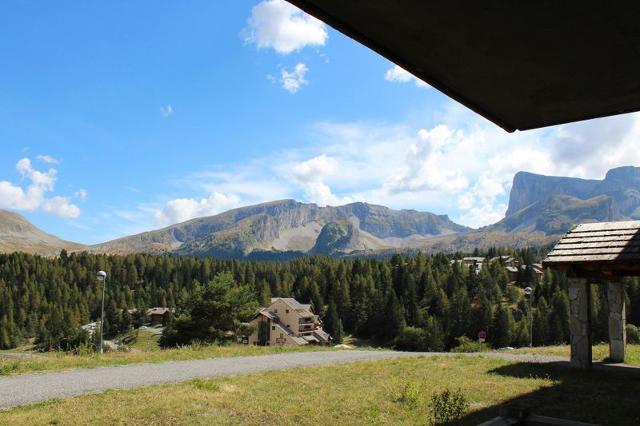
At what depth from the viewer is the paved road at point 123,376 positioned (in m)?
12.5

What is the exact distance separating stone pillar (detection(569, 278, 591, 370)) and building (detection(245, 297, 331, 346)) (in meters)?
79.0

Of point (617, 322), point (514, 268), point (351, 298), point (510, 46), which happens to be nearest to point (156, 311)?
point (351, 298)

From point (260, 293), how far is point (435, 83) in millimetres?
125203

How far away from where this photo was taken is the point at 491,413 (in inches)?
400

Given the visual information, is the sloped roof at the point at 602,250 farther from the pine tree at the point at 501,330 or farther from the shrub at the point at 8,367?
the pine tree at the point at 501,330

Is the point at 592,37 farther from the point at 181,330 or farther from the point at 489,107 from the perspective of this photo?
the point at 181,330

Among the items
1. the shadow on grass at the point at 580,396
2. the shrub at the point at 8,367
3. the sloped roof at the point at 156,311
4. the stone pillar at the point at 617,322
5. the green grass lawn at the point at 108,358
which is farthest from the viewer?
the sloped roof at the point at 156,311

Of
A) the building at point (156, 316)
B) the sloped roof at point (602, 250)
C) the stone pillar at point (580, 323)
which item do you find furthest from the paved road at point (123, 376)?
the building at point (156, 316)

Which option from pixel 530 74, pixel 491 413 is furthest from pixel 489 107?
pixel 491 413

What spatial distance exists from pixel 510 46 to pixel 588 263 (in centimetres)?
1572

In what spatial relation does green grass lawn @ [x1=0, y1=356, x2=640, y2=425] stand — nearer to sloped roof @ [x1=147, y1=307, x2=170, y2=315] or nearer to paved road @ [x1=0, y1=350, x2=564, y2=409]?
paved road @ [x1=0, y1=350, x2=564, y2=409]

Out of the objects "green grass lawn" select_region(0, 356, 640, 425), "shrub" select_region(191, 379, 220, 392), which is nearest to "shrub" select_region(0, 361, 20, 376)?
"green grass lawn" select_region(0, 356, 640, 425)

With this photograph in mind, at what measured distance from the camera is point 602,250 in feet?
54.1

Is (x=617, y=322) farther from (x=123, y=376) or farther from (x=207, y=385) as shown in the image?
(x=123, y=376)
